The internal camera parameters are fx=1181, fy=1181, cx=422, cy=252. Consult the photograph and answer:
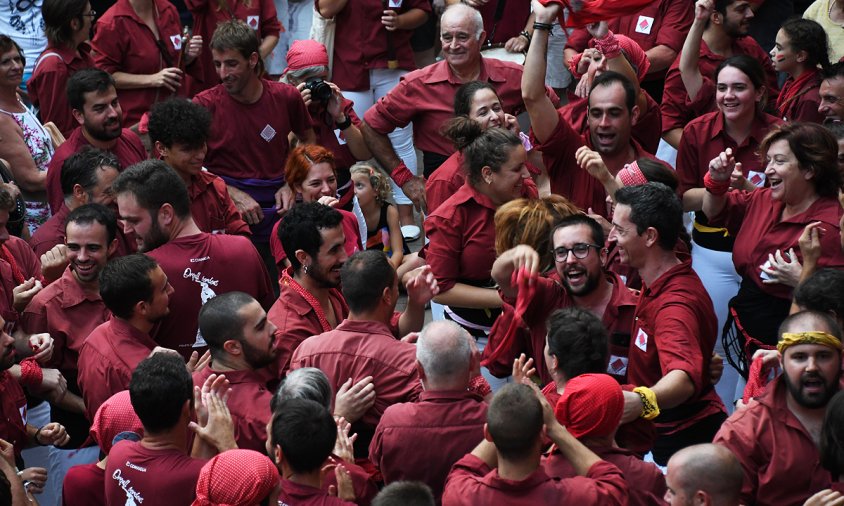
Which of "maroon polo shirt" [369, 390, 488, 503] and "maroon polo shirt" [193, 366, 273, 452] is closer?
"maroon polo shirt" [369, 390, 488, 503]

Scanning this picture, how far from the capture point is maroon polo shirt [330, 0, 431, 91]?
31.0 feet

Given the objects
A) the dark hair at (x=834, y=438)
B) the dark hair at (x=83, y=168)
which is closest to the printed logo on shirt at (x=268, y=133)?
the dark hair at (x=83, y=168)

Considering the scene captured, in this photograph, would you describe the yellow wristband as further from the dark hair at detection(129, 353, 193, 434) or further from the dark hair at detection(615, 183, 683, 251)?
the dark hair at detection(129, 353, 193, 434)

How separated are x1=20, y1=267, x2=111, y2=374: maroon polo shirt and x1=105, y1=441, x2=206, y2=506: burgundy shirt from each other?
1471mm

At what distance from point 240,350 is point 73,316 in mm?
1219

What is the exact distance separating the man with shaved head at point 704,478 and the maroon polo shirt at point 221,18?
6258 millimetres

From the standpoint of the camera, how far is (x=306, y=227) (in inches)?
232

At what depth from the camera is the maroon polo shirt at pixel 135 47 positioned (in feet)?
28.5

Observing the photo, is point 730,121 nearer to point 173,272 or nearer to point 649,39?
point 649,39

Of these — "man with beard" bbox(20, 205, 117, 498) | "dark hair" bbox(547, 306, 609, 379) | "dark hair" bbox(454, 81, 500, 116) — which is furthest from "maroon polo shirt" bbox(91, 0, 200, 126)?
"dark hair" bbox(547, 306, 609, 379)

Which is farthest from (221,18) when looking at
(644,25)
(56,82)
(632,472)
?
(632,472)

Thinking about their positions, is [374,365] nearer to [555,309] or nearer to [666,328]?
[555,309]

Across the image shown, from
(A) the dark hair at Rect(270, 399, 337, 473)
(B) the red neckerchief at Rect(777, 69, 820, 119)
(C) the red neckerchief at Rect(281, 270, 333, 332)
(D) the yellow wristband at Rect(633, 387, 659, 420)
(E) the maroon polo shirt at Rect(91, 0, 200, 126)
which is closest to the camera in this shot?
(A) the dark hair at Rect(270, 399, 337, 473)

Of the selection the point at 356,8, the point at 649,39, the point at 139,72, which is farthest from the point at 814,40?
the point at 139,72
